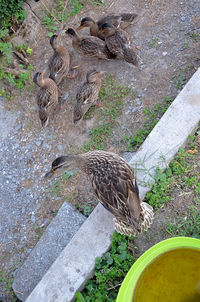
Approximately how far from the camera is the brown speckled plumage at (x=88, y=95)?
171 inches

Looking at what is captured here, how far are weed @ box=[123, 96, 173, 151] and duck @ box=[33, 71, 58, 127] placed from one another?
1.32 metres

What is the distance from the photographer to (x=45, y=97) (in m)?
4.62

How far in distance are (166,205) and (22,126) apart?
278 cm

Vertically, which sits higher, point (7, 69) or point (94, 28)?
point (7, 69)

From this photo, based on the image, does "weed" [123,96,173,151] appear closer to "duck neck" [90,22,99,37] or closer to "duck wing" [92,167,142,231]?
"duck wing" [92,167,142,231]

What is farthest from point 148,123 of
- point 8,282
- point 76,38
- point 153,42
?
point 8,282

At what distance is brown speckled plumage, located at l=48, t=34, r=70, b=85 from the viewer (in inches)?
190

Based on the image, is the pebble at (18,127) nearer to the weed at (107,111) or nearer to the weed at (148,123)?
the weed at (107,111)

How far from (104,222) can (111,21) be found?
11.0 ft

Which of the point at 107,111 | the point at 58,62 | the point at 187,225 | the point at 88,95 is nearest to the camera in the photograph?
the point at 187,225

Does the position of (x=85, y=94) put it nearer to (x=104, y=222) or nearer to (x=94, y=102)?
(x=94, y=102)

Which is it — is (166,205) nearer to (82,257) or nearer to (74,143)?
(82,257)

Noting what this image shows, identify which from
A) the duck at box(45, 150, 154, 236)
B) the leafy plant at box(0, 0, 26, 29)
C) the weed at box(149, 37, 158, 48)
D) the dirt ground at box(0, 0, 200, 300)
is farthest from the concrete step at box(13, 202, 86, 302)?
the leafy plant at box(0, 0, 26, 29)

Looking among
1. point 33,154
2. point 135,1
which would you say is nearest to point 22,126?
point 33,154
